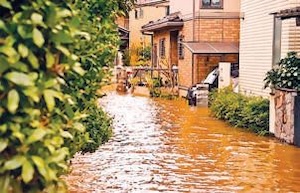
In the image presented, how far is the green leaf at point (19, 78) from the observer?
7.26 feet

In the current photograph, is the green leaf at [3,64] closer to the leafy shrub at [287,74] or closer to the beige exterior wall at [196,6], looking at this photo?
the leafy shrub at [287,74]

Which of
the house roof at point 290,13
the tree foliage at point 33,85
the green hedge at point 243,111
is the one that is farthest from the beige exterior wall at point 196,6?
the tree foliage at point 33,85

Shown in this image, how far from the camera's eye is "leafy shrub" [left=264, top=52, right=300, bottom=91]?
42.6 ft

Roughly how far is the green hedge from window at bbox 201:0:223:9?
7.09 m

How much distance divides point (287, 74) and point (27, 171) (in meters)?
11.5

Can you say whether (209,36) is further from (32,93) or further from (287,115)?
(32,93)

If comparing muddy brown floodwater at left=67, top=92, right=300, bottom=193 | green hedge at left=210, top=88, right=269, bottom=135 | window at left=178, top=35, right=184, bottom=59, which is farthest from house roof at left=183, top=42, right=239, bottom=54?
muddy brown floodwater at left=67, top=92, right=300, bottom=193

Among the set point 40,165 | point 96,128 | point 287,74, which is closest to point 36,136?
point 40,165

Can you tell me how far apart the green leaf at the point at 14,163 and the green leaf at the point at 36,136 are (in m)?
0.07

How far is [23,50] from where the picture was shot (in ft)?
7.43

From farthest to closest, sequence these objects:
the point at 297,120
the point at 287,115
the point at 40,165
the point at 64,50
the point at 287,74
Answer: the point at 287,74, the point at 287,115, the point at 297,120, the point at 64,50, the point at 40,165

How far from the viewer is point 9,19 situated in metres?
2.38

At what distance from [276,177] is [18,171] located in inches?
290

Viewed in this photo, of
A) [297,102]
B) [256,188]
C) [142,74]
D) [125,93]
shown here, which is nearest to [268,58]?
[297,102]
